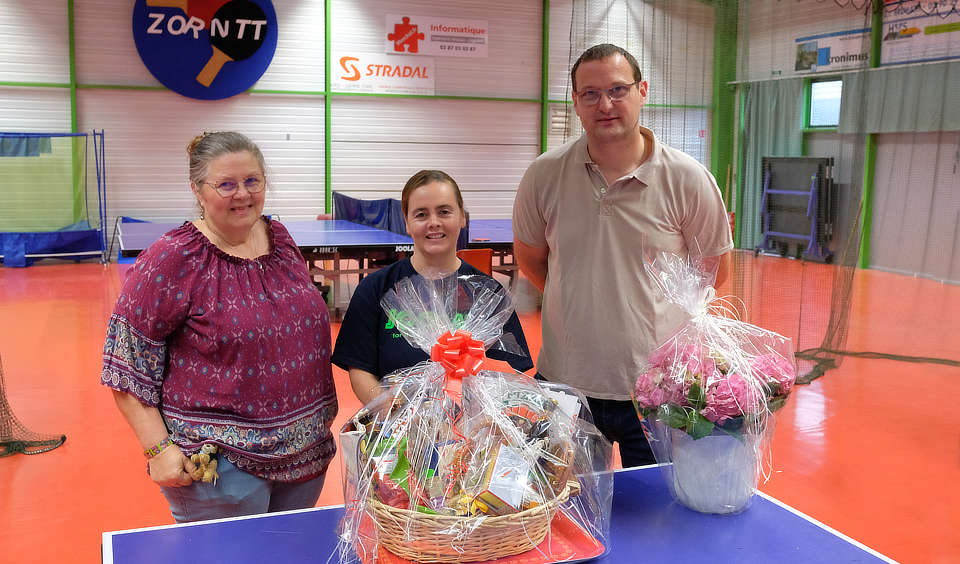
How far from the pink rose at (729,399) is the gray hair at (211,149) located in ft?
3.65

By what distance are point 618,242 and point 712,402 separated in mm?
726

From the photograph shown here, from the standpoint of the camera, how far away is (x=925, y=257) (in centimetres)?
777

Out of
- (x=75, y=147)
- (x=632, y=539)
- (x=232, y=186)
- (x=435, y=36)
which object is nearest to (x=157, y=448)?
(x=232, y=186)

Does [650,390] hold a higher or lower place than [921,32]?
lower

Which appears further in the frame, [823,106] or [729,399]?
[823,106]

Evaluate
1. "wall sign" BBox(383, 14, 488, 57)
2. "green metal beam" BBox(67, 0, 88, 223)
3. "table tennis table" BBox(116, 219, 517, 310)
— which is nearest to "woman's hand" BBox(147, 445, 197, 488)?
"table tennis table" BBox(116, 219, 517, 310)

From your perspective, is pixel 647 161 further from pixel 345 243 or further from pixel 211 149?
pixel 345 243

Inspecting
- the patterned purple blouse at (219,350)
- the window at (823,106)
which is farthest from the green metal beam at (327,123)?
the patterned purple blouse at (219,350)

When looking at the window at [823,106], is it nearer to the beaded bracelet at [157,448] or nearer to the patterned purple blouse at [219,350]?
the patterned purple blouse at [219,350]

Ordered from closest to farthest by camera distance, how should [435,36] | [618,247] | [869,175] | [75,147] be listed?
[618,247] → [869,175] → [75,147] → [435,36]

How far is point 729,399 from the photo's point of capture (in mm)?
1577

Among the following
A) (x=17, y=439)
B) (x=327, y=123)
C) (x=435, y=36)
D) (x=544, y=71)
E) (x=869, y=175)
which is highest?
(x=435, y=36)

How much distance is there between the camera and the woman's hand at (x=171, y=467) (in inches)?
73.2

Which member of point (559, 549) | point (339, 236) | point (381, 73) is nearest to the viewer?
point (559, 549)
